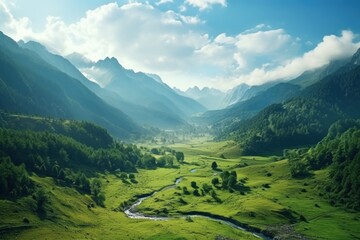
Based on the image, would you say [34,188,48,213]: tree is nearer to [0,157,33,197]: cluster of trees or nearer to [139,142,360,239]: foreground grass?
[0,157,33,197]: cluster of trees

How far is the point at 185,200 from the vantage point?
182 metres

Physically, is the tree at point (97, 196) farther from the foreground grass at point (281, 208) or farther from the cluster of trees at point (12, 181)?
the cluster of trees at point (12, 181)

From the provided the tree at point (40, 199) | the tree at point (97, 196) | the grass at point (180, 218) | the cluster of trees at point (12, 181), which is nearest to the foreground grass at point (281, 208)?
the grass at point (180, 218)

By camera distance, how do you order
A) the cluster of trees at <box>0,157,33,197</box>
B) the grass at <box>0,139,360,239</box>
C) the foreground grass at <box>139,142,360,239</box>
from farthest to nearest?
the foreground grass at <box>139,142,360,239</box>
the cluster of trees at <box>0,157,33,197</box>
the grass at <box>0,139,360,239</box>

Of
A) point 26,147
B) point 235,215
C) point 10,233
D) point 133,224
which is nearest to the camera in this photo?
point 10,233

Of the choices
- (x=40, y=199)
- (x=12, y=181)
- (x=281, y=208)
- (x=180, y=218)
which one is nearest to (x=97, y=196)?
(x=40, y=199)

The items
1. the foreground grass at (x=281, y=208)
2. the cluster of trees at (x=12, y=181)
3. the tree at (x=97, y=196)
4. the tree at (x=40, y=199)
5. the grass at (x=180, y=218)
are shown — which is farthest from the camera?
the tree at (x=97, y=196)

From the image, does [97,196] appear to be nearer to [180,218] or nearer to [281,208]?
[180,218]

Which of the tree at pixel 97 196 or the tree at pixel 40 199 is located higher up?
the tree at pixel 40 199

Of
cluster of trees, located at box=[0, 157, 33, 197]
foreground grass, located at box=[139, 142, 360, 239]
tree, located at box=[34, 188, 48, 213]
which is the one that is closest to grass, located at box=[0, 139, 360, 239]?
foreground grass, located at box=[139, 142, 360, 239]

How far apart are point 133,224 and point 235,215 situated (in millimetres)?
44117

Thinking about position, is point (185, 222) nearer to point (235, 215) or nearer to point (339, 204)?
point (235, 215)

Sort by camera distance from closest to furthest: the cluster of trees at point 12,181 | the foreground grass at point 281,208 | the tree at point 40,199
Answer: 1. the cluster of trees at point 12,181
2. the tree at point 40,199
3. the foreground grass at point 281,208

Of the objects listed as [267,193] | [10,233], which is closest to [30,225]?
[10,233]
